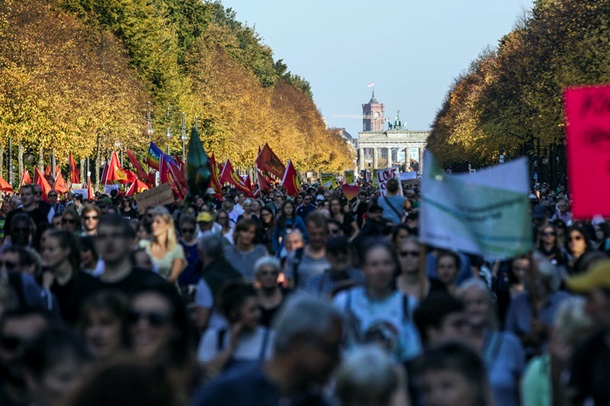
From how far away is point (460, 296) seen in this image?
7.16 meters

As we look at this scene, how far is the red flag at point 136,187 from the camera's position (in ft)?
123

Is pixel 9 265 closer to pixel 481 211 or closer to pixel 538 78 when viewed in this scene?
pixel 481 211

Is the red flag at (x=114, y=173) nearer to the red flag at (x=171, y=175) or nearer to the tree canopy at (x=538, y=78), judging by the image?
the red flag at (x=171, y=175)

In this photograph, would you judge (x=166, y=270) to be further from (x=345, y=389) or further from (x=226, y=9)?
(x=226, y=9)

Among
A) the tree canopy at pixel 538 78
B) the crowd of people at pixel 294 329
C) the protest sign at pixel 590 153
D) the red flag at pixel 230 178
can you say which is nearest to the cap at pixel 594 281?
the crowd of people at pixel 294 329

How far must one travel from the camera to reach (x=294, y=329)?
4.94 metres

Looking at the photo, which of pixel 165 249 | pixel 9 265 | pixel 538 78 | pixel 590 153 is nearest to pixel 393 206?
pixel 165 249

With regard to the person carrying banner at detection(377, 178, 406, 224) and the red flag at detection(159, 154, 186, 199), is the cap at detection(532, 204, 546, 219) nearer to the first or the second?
the person carrying banner at detection(377, 178, 406, 224)

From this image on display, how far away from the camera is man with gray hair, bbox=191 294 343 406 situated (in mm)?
4695

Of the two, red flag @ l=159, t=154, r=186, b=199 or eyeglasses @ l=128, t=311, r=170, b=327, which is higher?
red flag @ l=159, t=154, r=186, b=199

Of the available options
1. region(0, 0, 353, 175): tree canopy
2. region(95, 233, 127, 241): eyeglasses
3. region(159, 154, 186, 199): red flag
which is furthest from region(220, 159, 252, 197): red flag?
region(95, 233, 127, 241): eyeglasses

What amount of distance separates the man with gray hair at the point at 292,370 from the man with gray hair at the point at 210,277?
10.3ft

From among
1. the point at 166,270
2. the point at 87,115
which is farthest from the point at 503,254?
the point at 87,115

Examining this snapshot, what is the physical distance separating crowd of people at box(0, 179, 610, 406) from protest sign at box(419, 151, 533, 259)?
0.18m
